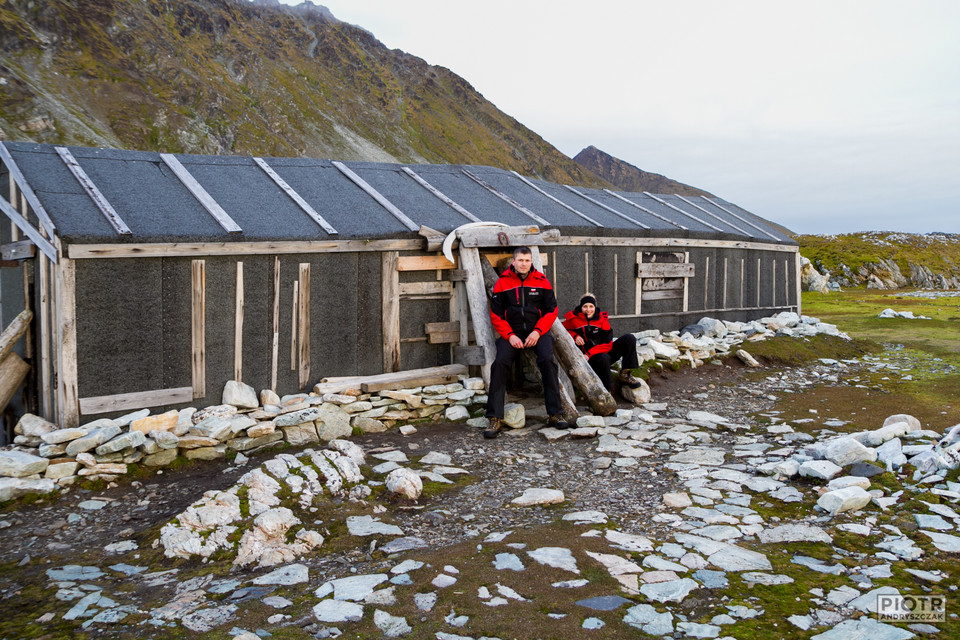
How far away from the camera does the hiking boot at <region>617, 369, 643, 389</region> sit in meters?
10.1

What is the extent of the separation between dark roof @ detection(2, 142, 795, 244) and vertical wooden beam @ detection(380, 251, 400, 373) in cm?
39

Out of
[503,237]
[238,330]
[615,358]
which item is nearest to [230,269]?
[238,330]

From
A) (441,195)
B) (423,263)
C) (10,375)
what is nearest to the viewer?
(10,375)

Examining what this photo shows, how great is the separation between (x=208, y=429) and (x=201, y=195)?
3.22 metres

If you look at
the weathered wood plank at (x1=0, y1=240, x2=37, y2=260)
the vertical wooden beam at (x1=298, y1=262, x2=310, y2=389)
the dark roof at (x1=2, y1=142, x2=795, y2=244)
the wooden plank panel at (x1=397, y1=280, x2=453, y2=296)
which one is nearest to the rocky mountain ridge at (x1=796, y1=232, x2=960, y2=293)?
the dark roof at (x1=2, y1=142, x2=795, y2=244)

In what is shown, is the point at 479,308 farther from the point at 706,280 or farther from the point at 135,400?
the point at 706,280

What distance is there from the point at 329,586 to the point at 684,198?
1694 centimetres

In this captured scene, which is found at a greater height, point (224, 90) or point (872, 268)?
point (224, 90)

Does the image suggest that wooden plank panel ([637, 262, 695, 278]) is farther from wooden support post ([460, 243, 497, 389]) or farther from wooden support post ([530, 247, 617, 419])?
wooden support post ([460, 243, 497, 389])

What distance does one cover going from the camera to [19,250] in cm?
820

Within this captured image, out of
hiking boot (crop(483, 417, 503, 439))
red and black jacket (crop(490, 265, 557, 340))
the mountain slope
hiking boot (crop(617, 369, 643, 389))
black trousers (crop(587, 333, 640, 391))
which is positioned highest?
the mountain slope

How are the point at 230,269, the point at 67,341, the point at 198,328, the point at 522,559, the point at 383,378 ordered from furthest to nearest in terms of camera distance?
the point at 383,378 < the point at 230,269 < the point at 198,328 < the point at 67,341 < the point at 522,559

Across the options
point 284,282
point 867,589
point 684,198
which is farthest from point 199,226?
point 684,198

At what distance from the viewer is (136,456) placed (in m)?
7.07
